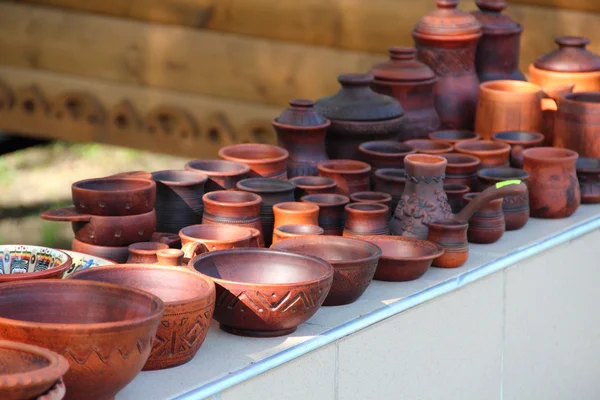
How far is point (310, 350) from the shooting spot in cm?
221

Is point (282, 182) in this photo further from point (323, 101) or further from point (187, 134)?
point (187, 134)

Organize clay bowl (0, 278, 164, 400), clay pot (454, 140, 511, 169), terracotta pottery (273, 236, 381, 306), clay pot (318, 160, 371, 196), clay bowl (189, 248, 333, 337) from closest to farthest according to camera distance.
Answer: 1. clay bowl (0, 278, 164, 400)
2. clay bowl (189, 248, 333, 337)
3. terracotta pottery (273, 236, 381, 306)
4. clay pot (318, 160, 371, 196)
5. clay pot (454, 140, 511, 169)

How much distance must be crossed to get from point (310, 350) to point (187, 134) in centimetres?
410

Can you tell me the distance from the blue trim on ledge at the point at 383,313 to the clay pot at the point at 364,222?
27 centimetres

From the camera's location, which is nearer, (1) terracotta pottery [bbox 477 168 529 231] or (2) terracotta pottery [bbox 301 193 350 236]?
(2) terracotta pottery [bbox 301 193 350 236]

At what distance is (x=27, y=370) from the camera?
5.40ft

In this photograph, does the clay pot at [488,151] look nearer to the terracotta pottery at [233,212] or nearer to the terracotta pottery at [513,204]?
the terracotta pottery at [513,204]

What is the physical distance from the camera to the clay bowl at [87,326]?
1718mm

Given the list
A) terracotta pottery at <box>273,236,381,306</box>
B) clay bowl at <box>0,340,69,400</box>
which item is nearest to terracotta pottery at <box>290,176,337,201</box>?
terracotta pottery at <box>273,236,381,306</box>

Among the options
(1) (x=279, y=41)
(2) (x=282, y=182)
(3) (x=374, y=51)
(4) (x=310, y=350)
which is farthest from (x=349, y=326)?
(1) (x=279, y=41)

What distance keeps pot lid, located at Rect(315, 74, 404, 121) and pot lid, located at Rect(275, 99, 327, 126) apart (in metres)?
0.14

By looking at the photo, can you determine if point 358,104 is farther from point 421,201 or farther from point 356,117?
point 421,201

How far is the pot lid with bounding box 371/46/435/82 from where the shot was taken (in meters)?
3.62

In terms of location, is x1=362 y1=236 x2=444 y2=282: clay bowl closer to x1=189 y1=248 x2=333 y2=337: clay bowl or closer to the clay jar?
x1=189 y1=248 x2=333 y2=337: clay bowl
